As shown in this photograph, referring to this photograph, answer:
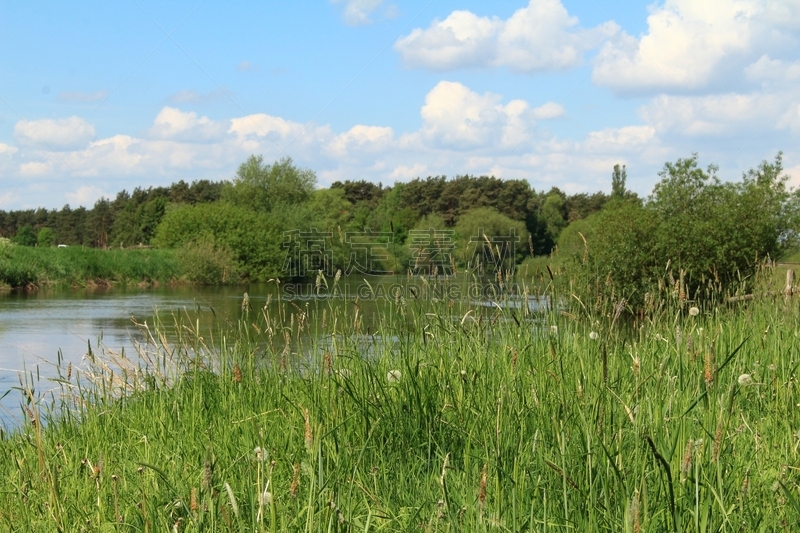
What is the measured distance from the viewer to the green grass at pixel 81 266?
91.2 feet

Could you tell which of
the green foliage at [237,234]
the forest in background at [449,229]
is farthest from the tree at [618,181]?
the green foliage at [237,234]

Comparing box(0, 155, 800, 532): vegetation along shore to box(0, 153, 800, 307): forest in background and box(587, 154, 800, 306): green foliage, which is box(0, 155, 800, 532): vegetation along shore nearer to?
box(0, 153, 800, 307): forest in background

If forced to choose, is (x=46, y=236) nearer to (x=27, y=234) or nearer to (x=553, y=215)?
(x=27, y=234)

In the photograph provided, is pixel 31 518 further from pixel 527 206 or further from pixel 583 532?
pixel 527 206

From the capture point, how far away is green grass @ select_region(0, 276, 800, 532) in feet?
6.79

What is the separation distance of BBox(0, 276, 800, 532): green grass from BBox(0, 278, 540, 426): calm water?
130 centimetres

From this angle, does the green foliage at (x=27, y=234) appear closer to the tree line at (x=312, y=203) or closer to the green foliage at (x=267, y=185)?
the tree line at (x=312, y=203)

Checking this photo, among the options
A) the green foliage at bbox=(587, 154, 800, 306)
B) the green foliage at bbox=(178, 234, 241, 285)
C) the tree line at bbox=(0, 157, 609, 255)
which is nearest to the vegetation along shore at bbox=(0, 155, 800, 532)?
the green foliage at bbox=(587, 154, 800, 306)

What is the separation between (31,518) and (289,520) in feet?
4.06

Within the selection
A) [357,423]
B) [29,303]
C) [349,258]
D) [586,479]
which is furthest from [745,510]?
[349,258]

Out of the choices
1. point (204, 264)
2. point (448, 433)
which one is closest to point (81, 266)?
point (204, 264)

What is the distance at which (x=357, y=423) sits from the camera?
318cm

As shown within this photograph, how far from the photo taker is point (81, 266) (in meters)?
31.1

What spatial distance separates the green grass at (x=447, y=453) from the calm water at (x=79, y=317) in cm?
130
